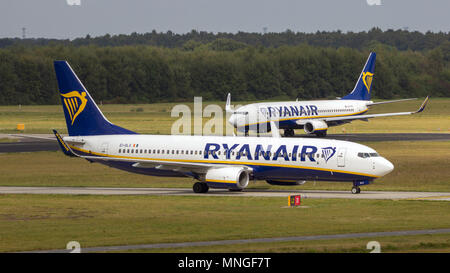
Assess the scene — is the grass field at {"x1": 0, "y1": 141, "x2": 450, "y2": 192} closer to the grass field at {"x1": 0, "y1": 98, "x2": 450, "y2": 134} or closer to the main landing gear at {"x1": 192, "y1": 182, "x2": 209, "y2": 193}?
the main landing gear at {"x1": 192, "y1": 182, "x2": 209, "y2": 193}

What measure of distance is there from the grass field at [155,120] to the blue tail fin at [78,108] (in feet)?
169

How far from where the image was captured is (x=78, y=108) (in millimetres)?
64750

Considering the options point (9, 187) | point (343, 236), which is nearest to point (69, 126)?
point (9, 187)

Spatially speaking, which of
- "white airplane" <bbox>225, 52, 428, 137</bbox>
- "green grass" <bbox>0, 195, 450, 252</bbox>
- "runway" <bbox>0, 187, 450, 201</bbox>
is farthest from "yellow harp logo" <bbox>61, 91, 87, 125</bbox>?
"white airplane" <bbox>225, 52, 428, 137</bbox>

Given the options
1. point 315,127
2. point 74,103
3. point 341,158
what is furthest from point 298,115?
point 341,158

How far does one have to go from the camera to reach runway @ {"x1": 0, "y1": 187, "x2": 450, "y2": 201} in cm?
5444

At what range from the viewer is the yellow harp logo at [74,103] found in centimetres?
6469

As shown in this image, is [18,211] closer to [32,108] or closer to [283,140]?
[283,140]

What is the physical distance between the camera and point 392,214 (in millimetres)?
45031

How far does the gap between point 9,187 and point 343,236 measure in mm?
33284

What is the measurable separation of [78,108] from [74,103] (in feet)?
1.60

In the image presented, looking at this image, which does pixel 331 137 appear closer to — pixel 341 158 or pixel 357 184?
pixel 357 184

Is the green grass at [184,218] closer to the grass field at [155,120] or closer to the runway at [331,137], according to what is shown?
the runway at [331,137]

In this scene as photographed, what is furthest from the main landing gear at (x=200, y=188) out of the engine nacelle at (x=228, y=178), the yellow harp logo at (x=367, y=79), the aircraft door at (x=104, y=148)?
the yellow harp logo at (x=367, y=79)
